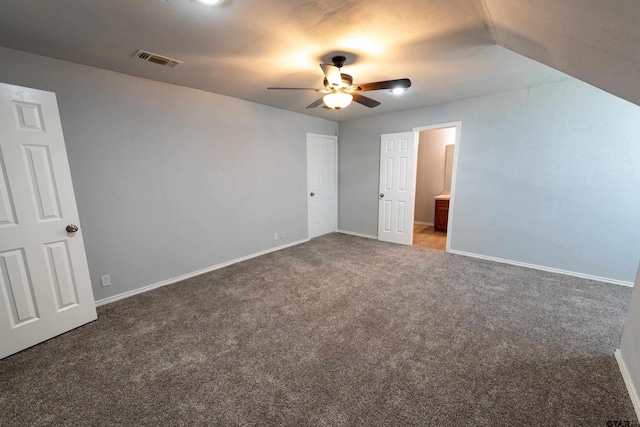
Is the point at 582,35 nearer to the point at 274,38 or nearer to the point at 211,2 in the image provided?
the point at 274,38

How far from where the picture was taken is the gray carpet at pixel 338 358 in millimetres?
1452

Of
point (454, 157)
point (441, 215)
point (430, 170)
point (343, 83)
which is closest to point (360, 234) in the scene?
point (441, 215)

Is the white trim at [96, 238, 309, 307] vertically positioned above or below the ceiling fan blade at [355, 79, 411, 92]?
below

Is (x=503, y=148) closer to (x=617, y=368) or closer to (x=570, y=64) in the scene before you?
(x=570, y=64)

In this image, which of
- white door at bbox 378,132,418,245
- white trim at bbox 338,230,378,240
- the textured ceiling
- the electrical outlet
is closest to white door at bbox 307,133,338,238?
white trim at bbox 338,230,378,240

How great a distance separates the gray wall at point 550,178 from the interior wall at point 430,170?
2.16 meters

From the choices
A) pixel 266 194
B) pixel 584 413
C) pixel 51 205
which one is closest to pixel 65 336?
pixel 51 205

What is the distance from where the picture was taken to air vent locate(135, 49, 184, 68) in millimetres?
2175

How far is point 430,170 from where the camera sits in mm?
6156

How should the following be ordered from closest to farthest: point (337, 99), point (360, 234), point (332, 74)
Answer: point (332, 74) → point (337, 99) → point (360, 234)

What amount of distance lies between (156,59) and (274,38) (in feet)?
4.00

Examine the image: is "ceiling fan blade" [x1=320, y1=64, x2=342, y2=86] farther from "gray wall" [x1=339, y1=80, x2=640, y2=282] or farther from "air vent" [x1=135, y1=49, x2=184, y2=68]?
"gray wall" [x1=339, y1=80, x2=640, y2=282]

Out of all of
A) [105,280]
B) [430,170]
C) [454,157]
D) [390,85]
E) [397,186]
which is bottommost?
[105,280]

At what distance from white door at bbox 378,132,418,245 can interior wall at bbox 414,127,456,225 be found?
1962 mm
